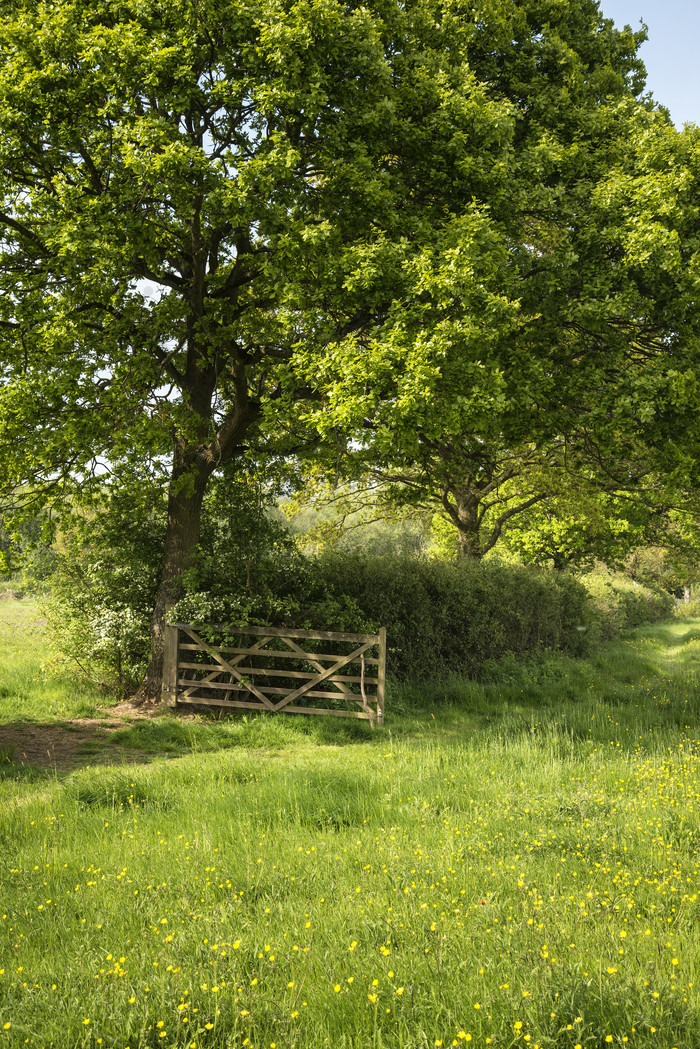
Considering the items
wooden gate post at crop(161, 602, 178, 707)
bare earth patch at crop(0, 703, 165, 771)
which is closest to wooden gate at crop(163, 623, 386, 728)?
wooden gate post at crop(161, 602, 178, 707)

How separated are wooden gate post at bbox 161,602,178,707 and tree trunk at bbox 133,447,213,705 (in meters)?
0.39

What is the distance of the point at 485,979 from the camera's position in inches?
138

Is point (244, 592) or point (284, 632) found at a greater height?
point (244, 592)

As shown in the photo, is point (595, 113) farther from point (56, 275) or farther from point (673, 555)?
point (673, 555)

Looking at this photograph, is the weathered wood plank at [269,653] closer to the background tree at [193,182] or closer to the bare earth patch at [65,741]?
the bare earth patch at [65,741]

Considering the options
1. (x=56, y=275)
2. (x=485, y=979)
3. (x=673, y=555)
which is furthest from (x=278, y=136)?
(x=673, y=555)

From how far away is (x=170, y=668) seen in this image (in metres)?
12.7

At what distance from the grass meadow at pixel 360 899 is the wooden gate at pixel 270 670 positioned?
285 centimetres

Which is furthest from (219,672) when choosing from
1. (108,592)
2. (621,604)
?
(621,604)

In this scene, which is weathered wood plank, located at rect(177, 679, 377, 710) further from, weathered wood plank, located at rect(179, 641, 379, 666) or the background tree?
the background tree

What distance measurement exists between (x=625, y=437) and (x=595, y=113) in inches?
255

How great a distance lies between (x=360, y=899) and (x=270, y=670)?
7.87m

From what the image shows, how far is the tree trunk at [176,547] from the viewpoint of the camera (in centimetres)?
1314

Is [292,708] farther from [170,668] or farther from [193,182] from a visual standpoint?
[193,182]
